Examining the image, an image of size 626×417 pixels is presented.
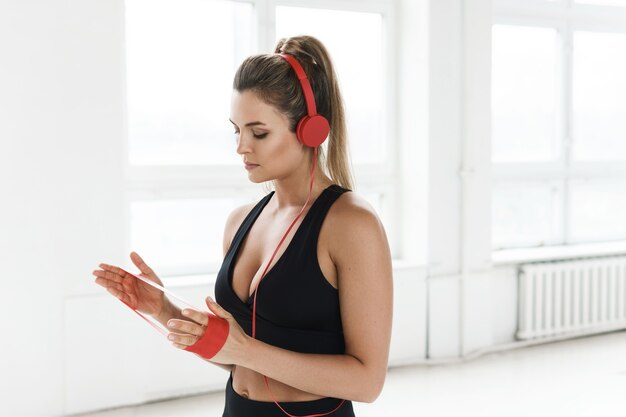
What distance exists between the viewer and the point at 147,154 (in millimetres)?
3879

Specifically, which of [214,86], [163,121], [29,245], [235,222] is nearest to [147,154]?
[163,121]

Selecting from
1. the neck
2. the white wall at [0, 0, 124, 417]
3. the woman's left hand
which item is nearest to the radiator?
the white wall at [0, 0, 124, 417]

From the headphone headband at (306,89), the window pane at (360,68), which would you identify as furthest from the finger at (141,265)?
the window pane at (360,68)

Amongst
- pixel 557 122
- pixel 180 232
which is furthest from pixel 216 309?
pixel 557 122

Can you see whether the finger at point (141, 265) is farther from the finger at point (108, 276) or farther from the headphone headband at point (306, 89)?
the headphone headband at point (306, 89)

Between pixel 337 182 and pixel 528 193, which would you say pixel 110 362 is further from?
pixel 528 193

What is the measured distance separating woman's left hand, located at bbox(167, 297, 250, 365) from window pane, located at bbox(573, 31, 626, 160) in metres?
4.75

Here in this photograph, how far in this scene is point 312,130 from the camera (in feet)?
4.22

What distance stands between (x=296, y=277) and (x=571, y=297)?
13.6 ft

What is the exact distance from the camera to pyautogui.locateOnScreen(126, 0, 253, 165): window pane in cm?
383

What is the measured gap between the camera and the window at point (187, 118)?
3832mm

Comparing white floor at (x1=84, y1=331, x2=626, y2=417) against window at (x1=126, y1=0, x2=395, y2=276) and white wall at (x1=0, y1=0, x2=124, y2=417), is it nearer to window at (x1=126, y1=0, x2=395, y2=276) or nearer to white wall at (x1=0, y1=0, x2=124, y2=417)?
white wall at (x1=0, y1=0, x2=124, y2=417)

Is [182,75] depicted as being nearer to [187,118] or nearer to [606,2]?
[187,118]

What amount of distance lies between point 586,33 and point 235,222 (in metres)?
4.55
